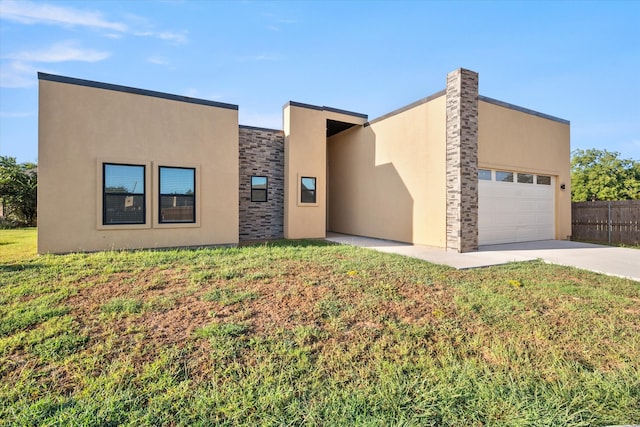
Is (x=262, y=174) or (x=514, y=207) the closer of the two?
(x=514, y=207)

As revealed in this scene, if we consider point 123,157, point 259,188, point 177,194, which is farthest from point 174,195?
point 259,188

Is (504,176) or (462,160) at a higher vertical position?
(462,160)

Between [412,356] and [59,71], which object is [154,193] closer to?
[59,71]

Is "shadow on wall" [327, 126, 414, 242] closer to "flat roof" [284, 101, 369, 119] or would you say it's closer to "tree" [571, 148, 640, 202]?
"flat roof" [284, 101, 369, 119]

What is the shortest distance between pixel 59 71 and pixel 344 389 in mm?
10038

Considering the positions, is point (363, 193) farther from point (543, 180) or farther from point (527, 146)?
point (543, 180)

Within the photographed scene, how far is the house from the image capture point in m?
7.87

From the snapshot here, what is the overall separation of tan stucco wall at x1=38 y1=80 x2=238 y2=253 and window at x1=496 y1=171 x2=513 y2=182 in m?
8.67

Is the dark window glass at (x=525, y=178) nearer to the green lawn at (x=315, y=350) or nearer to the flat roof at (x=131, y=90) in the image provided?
the green lawn at (x=315, y=350)

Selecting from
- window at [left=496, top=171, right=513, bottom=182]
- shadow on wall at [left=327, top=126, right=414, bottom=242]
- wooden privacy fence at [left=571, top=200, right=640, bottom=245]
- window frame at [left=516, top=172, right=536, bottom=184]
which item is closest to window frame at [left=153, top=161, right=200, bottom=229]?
shadow on wall at [left=327, top=126, right=414, bottom=242]

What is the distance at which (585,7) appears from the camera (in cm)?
795

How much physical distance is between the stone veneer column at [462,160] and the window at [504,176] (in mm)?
1658

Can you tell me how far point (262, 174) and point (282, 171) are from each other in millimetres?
824

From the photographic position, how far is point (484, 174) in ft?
31.8
